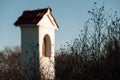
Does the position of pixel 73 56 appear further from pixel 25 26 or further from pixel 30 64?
pixel 25 26

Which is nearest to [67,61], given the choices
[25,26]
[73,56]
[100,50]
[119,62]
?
[73,56]

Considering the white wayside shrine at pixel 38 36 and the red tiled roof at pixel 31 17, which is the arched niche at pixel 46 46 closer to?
the white wayside shrine at pixel 38 36

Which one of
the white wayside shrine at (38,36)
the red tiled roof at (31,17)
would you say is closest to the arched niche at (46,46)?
the white wayside shrine at (38,36)

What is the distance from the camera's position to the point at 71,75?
26.4 feet

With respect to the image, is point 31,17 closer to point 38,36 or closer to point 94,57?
point 38,36

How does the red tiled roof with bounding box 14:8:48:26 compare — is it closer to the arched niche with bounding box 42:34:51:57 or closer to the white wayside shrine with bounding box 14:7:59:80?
the white wayside shrine with bounding box 14:7:59:80

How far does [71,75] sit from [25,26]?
412 cm

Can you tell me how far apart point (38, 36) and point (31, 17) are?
0.64m

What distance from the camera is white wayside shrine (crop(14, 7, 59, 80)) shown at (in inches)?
444

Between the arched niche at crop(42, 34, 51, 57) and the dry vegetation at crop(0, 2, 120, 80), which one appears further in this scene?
the arched niche at crop(42, 34, 51, 57)

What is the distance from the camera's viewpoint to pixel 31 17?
38.9 ft

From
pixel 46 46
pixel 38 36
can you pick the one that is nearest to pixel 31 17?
pixel 38 36

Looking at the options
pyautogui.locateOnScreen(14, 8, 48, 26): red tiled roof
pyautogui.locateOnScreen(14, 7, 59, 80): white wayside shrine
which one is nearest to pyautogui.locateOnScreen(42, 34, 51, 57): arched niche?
pyautogui.locateOnScreen(14, 7, 59, 80): white wayside shrine

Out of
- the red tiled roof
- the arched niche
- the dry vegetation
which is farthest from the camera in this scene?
the arched niche
